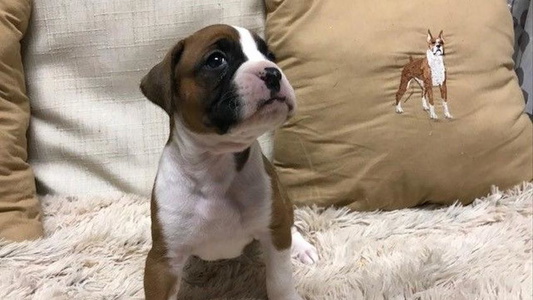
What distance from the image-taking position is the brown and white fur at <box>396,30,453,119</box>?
5.25 feet

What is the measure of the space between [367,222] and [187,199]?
21.6 inches

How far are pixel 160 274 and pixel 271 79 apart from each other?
0.42 m

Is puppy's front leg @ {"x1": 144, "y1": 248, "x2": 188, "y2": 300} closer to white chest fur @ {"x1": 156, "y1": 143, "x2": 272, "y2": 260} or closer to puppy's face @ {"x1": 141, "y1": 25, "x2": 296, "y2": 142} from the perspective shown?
white chest fur @ {"x1": 156, "y1": 143, "x2": 272, "y2": 260}

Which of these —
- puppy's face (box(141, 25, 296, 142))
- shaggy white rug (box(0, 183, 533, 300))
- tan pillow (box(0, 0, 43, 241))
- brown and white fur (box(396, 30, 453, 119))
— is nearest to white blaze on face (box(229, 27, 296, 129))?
puppy's face (box(141, 25, 296, 142))

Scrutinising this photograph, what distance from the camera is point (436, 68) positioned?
161cm

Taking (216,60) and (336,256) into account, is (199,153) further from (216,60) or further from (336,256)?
(336,256)

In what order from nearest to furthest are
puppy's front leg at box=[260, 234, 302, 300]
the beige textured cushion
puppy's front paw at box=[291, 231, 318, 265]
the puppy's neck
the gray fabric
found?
the puppy's neck < puppy's front leg at box=[260, 234, 302, 300] < puppy's front paw at box=[291, 231, 318, 265] < the beige textured cushion < the gray fabric

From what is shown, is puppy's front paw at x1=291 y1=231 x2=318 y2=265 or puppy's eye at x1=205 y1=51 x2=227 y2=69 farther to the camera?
puppy's front paw at x1=291 y1=231 x2=318 y2=265

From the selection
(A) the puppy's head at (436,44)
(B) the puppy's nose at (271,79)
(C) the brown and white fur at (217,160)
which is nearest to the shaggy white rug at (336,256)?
(C) the brown and white fur at (217,160)

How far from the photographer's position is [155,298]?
4.14 ft

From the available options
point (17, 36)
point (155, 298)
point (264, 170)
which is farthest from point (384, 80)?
point (17, 36)

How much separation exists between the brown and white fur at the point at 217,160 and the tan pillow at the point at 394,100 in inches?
12.8

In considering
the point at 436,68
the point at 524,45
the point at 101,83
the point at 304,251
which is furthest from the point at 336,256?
the point at 524,45

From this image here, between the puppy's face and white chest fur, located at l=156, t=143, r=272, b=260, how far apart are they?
11 centimetres
